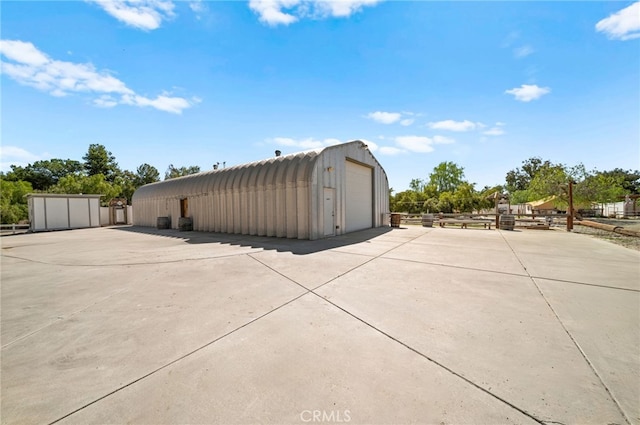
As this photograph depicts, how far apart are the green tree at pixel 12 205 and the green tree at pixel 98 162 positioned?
10.8 meters

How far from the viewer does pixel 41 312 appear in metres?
3.94

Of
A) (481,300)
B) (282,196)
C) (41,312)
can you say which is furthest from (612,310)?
(282,196)

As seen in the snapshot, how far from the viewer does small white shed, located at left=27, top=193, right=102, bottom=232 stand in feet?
67.3

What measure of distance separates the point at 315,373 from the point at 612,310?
460 centimetres

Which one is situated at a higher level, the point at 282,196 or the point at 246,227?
the point at 282,196

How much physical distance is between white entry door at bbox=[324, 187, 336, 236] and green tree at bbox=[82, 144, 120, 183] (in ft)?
179

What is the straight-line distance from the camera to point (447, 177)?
59.9 m

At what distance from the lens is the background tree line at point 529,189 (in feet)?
97.2

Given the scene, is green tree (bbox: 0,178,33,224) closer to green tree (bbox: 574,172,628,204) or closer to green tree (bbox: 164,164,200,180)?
green tree (bbox: 164,164,200,180)

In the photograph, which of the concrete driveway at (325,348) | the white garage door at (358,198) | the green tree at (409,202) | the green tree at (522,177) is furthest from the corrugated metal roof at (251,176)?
the green tree at (522,177)

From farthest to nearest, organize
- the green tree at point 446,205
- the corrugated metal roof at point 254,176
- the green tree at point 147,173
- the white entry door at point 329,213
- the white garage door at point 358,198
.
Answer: the green tree at point 147,173 → the green tree at point 446,205 → the white garage door at point 358,198 → the white entry door at point 329,213 → the corrugated metal roof at point 254,176

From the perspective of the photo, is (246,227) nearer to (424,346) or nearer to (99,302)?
(99,302)

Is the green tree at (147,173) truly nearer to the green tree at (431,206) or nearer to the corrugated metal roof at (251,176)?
the corrugated metal roof at (251,176)

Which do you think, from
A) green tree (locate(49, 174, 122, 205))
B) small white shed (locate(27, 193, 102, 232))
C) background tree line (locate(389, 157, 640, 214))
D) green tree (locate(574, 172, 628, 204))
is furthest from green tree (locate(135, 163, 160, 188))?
green tree (locate(574, 172, 628, 204))
